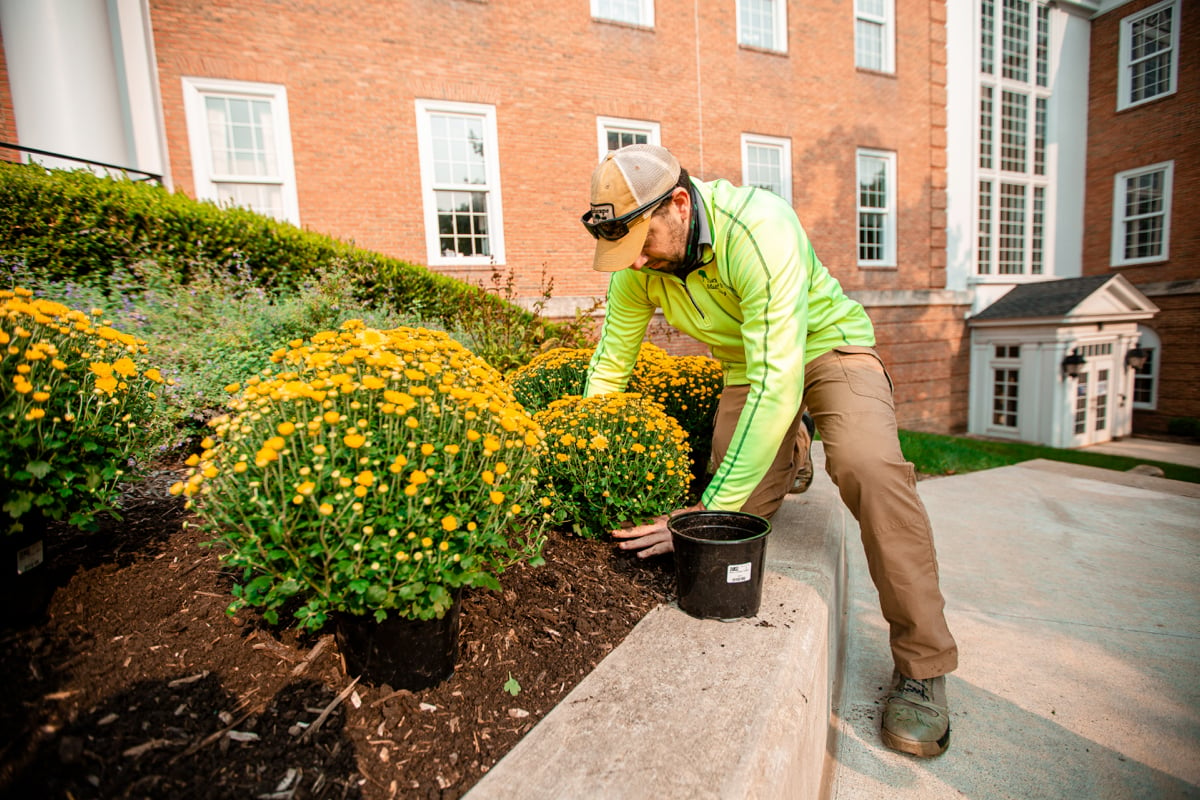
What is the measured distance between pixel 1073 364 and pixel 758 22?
8.94 m

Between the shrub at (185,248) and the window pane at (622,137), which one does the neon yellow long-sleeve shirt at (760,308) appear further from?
the window pane at (622,137)

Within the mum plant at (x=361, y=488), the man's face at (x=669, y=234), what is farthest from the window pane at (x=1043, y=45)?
the mum plant at (x=361, y=488)

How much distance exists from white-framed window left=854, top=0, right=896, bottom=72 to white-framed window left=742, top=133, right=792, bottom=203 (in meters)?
2.77

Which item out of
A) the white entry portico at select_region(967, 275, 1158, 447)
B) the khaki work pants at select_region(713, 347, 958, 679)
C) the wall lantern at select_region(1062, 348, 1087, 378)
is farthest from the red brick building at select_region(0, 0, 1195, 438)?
the khaki work pants at select_region(713, 347, 958, 679)

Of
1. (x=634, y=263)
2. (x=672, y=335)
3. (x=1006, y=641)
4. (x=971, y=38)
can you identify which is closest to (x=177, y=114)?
(x=672, y=335)

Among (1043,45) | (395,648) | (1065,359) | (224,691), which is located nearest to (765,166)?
(1065,359)

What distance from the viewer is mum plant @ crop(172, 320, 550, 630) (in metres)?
1.30

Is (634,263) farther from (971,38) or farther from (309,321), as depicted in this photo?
(971,38)

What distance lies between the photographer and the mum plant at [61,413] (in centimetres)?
138

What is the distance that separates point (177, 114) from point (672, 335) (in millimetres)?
7911

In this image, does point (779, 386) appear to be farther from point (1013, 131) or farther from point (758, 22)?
point (1013, 131)

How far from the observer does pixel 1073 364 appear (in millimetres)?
11055

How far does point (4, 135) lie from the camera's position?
7.91 metres

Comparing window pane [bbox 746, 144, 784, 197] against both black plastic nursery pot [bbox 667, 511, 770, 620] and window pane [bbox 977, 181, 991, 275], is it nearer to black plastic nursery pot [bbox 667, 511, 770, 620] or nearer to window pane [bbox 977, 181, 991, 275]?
window pane [bbox 977, 181, 991, 275]
